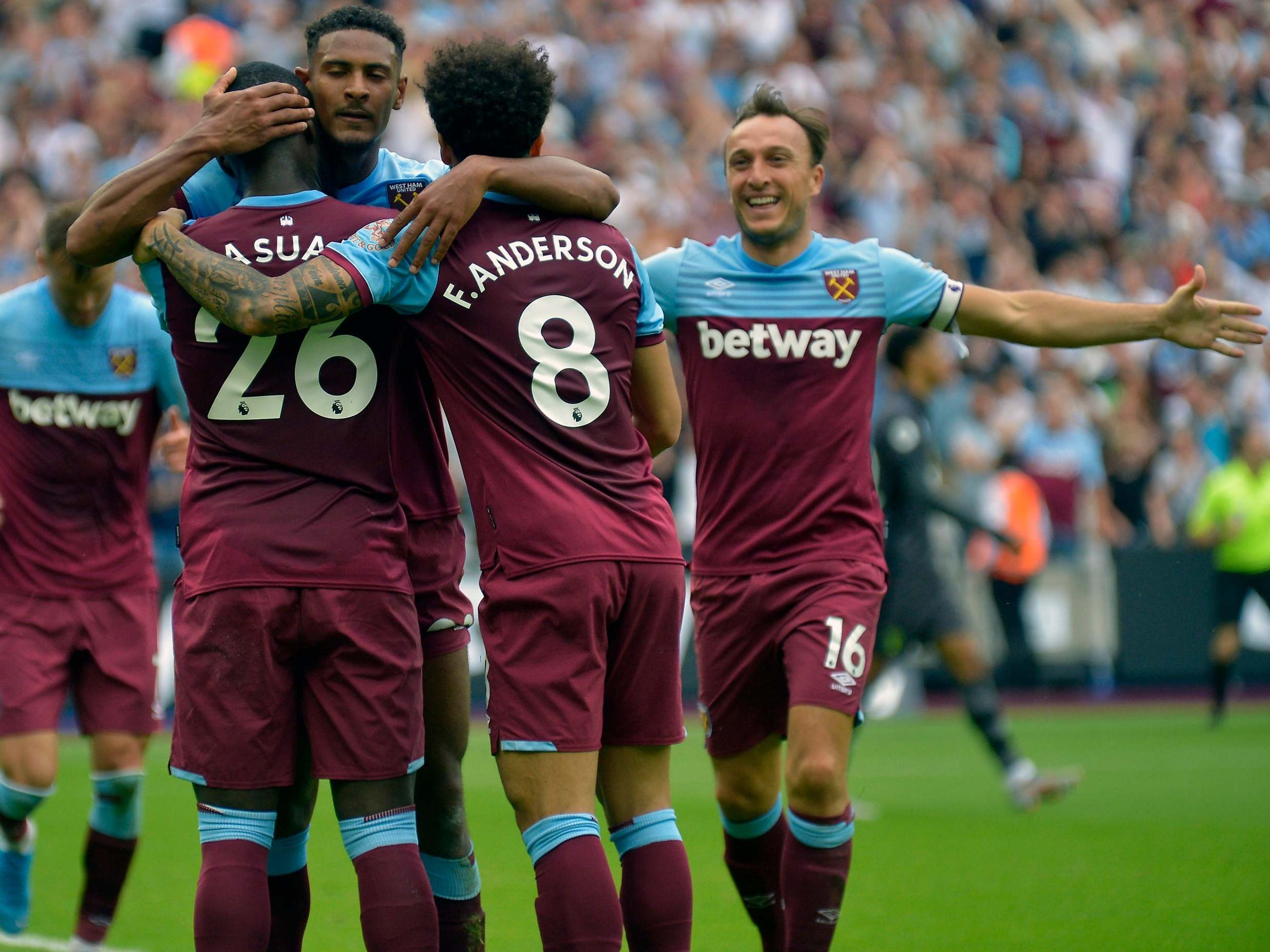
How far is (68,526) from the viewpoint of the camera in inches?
254

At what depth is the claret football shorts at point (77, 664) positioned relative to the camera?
6.30 m

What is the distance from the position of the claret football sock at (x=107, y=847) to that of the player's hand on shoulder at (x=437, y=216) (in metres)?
2.81

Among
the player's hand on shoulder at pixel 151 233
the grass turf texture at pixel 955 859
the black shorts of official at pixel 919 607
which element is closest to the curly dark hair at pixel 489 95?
the player's hand on shoulder at pixel 151 233

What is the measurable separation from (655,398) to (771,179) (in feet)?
3.87

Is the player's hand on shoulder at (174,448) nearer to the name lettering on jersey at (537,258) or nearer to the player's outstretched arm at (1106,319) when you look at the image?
the name lettering on jersey at (537,258)

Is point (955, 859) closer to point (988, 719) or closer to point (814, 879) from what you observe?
point (988, 719)

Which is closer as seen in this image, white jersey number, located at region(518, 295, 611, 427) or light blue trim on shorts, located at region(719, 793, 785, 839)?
white jersey number, located at region(518, 295, 611, 427)

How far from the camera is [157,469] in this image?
13891 mm

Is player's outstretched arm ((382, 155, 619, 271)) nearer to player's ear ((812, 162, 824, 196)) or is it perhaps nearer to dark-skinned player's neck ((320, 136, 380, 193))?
dark-skinned player's neck ((320, 136, 380, 193))

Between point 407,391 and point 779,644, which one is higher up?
point 407,391

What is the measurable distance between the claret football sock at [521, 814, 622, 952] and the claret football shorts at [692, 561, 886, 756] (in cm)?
114

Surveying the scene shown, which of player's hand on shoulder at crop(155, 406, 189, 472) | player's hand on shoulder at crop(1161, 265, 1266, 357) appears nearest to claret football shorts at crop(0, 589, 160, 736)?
player's hand on shoulder at crop(155, 406, 189, 472)

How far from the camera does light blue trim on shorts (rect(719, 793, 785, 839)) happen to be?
18.5 feet

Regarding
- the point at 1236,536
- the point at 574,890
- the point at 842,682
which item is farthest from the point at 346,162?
the point at 1236,536
